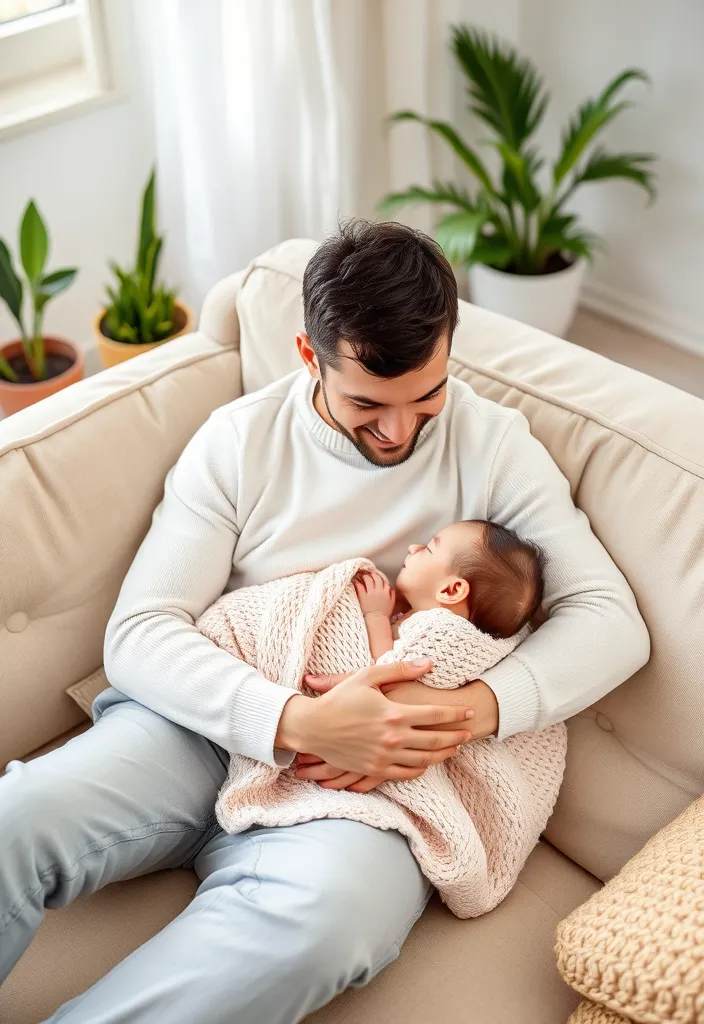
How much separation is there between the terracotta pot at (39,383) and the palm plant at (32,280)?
0.16 ft

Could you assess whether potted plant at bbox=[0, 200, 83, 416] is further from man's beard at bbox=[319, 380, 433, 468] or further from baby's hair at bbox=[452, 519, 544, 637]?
baby's hair at bbox=[452, 519, 544, 637]

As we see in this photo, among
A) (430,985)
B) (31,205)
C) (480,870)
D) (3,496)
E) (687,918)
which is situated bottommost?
→ (430,985)

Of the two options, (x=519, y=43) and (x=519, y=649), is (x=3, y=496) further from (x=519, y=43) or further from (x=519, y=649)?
(x=519, y=43)

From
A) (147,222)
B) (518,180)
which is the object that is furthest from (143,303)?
(518,180)

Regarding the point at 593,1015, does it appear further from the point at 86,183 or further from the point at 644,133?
the point at 644,133

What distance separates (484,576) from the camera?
4.61 feet

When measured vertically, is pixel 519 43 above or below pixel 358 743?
above

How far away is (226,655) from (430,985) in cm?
51

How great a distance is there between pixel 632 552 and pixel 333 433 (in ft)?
1.56

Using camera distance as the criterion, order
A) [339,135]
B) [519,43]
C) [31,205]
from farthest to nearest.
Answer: [519,43]
[339,135]
[31,205]

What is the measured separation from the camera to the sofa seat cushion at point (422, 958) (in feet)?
4.21

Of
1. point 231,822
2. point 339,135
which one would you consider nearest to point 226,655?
point 231,822

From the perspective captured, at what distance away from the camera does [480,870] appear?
1312 millimetres

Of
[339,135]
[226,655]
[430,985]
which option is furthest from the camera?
[339,135]
